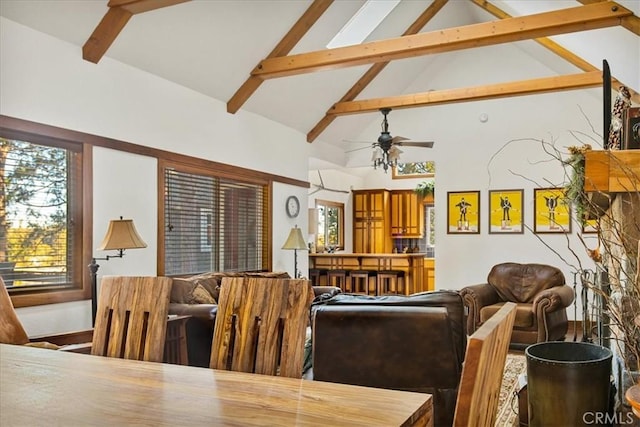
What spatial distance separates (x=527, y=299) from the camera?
20.3 feet

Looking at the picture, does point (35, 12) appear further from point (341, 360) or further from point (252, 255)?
point (252, 255)

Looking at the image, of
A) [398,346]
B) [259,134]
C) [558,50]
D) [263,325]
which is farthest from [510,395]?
[558,50]

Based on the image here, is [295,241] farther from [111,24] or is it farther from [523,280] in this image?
[111,24]

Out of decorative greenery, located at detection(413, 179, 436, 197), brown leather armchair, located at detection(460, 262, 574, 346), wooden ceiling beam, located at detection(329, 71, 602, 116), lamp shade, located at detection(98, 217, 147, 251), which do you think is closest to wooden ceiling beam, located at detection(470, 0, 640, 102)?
wooden ceiling beam, located at detection(329, 71, 602, 116)

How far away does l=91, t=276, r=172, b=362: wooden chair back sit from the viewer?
185 centimetres

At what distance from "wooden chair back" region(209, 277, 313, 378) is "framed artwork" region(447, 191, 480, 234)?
691 cm

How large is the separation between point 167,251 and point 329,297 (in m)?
2.56

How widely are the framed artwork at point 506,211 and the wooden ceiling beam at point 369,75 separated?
8.29ft

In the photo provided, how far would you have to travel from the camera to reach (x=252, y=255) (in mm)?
6930

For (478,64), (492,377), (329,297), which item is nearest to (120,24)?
(329,297)

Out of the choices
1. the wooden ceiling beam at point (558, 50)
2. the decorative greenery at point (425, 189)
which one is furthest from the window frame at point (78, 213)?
the decorative greenery at point (425, 189)

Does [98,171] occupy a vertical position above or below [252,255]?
above

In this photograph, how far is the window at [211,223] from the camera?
5.51m

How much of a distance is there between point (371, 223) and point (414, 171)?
62.7 inches
